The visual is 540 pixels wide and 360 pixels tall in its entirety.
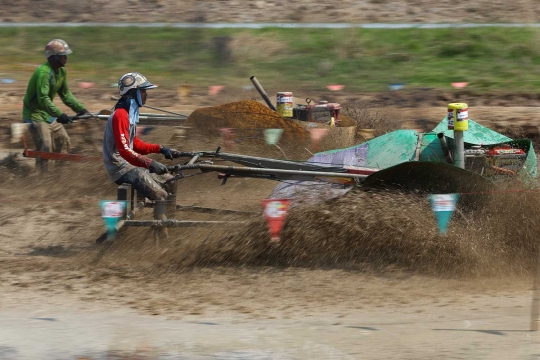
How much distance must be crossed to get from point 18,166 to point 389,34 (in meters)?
9.86

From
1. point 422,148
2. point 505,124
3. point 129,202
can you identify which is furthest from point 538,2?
point 129,202

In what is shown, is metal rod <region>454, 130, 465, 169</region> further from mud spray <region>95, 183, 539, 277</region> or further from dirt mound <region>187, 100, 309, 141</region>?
dirt mound <region>187, 100, 309, 141</region>

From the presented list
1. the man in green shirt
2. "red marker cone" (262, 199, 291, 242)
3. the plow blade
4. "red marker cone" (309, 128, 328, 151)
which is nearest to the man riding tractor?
"red marker cone" (262, 199, 291, 242)

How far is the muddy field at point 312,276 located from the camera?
678cm

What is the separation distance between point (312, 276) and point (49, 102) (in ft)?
16.9

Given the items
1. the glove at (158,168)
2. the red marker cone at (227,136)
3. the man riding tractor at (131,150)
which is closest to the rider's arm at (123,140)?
the man riding tractor at (131,150)

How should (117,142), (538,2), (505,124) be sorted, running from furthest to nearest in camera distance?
(538,2) → (505,124) → (117,142)

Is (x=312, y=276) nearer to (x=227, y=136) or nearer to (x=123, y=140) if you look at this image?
(x=123, y=140)

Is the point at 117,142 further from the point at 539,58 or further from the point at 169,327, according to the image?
the point at 539,58

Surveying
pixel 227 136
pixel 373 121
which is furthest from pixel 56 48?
pixel 373 121

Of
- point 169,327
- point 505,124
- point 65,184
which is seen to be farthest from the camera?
point 505,124

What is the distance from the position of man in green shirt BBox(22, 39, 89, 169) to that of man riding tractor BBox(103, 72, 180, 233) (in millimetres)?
2913

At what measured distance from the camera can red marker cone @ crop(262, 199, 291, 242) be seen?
8172mm

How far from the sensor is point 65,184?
462 inches
